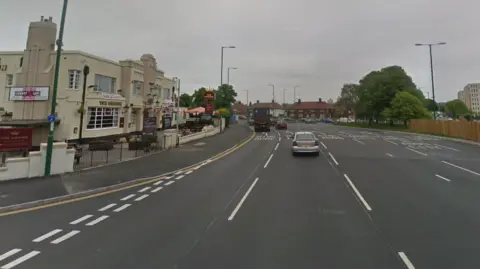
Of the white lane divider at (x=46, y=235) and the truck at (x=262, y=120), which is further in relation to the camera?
the truck at (x=262, y=120)

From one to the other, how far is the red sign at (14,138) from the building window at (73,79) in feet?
38.7

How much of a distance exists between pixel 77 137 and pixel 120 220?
19637 mm

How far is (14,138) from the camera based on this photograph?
13.6 m

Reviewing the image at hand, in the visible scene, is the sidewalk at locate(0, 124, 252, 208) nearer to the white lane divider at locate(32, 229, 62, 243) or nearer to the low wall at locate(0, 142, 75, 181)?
the low wall at locate(0, 142, 75, 181)

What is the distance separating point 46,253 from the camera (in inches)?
220

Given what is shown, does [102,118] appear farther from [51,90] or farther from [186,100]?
[186,100]

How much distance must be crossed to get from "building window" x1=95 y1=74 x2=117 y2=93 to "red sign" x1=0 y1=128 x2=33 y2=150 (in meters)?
13.6

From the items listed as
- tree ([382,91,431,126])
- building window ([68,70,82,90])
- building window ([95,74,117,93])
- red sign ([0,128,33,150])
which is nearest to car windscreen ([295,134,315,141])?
red sign ([0,128,33,150])

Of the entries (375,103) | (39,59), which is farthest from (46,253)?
(375,103)

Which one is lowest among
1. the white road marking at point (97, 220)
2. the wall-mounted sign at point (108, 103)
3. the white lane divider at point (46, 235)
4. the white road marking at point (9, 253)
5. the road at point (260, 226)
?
the white road marking at point (9, 253)

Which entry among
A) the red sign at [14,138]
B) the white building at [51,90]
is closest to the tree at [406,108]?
the white building at [51,90]

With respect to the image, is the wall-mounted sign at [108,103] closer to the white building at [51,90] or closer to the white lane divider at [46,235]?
the white building at [51,90]

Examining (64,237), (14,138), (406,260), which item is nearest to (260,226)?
(406,260)

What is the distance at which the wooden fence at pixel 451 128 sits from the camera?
32.7 meters
